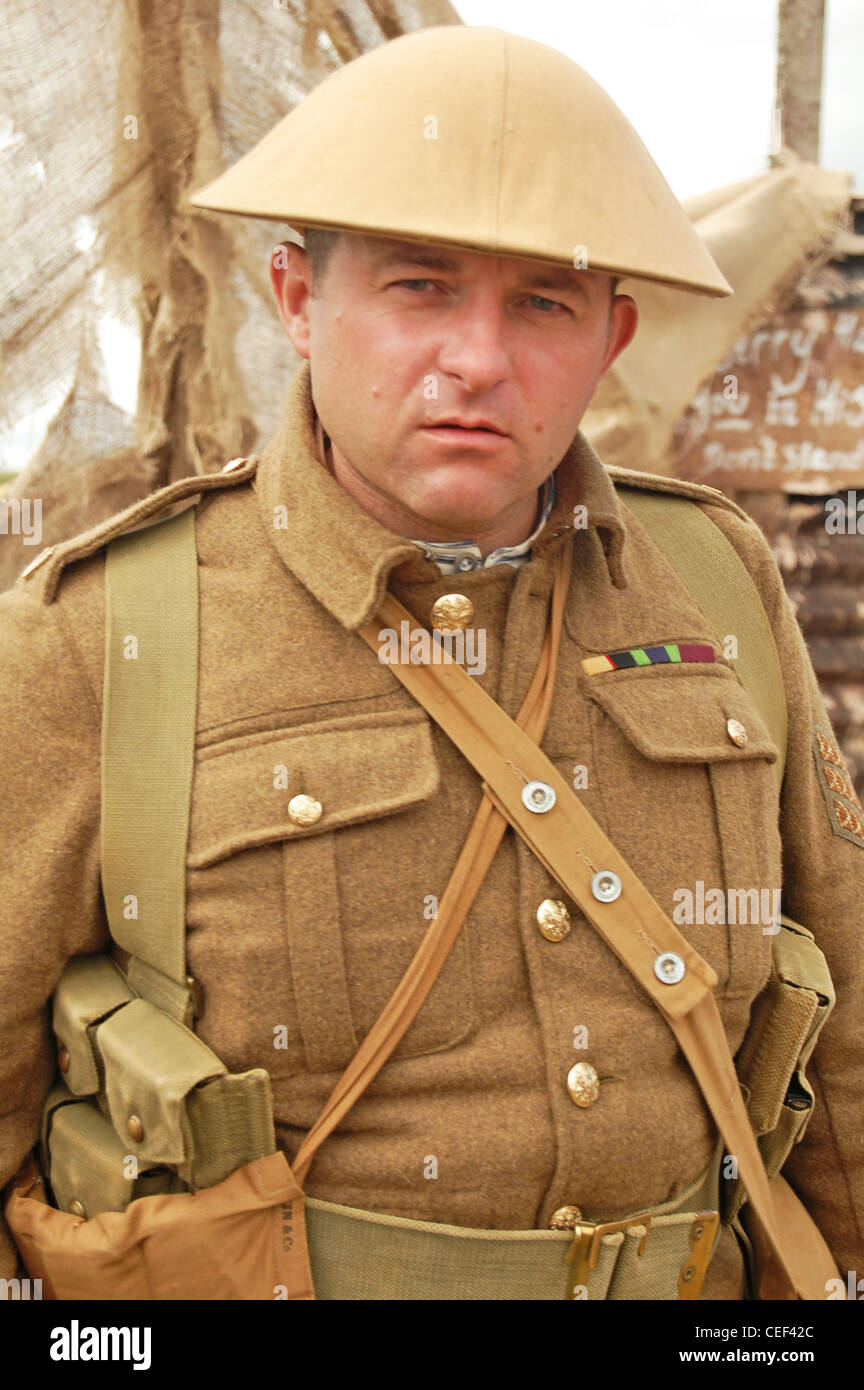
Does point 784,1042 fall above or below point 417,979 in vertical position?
below

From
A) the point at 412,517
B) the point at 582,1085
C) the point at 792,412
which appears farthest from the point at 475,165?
the point at 792,412

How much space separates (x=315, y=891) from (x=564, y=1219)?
0.57 metres

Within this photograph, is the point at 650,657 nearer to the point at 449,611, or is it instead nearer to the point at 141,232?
the point at 449,611

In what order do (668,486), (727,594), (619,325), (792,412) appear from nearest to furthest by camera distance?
(619,325), (727,594), (668,486), (792,412)

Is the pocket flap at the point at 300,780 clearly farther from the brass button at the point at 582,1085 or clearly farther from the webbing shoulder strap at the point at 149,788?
the brass button at the point at 582,1085

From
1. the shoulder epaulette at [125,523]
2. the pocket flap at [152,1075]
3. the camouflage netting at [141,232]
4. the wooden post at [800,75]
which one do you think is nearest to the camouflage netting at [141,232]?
the camouflage netting at [141,232]

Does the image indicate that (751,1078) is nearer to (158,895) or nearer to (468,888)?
(468,888)

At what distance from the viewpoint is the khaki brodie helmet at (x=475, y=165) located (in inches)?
62.1

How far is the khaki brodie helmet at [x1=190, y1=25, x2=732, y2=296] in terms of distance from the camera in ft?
5.18

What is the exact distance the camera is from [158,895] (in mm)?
1735

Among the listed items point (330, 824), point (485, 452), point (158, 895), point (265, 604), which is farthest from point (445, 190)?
point (158, 895)

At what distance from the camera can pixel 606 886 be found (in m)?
1.81

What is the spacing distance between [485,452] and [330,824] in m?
0.51

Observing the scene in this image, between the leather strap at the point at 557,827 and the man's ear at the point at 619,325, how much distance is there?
1.57 feet
